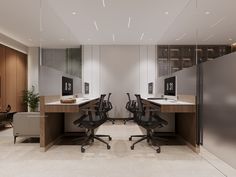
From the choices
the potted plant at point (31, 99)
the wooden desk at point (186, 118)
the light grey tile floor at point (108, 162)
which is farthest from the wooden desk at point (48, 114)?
the potted plant at point (31, 99)

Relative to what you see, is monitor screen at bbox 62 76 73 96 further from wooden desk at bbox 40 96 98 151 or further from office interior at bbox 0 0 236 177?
wooden desk at bbox 40 96 98 151

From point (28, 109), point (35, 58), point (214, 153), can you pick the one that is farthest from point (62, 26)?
point (214, 153)

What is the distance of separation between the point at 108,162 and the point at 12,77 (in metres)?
5.20

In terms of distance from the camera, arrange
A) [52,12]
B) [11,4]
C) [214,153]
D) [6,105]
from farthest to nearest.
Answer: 1. [6,105]
2. [52,12]
3. [11,4]
4. [214,153]

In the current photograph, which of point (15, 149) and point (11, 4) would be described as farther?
point (11, 4)

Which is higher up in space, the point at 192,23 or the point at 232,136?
the point at 192,23

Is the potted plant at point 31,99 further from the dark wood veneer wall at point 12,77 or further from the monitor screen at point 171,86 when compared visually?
the monitor screen at point 171,86

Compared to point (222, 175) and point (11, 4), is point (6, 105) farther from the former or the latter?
point (222, 175)

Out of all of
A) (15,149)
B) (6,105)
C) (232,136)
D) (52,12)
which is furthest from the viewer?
(6,105)

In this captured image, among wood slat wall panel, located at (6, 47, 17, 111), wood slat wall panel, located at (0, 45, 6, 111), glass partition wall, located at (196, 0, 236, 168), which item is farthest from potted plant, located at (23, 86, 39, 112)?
glass partition wall, located at (196, 0, 236, 168)

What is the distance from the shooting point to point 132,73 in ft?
24.9

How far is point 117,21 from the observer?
16.7 feet

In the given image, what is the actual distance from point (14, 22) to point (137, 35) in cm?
340

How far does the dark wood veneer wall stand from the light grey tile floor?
9.85 ft
